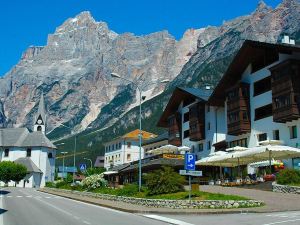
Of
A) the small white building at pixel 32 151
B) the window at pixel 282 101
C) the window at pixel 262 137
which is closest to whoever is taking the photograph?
the window at pixel 282 101

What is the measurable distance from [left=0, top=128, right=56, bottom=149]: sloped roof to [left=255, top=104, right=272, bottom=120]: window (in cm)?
8790

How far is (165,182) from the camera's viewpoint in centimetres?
3216

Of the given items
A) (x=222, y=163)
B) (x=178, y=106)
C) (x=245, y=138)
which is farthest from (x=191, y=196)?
(x=178, y=106)

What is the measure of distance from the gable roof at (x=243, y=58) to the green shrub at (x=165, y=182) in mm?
20038

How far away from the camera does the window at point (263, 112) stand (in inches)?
1981

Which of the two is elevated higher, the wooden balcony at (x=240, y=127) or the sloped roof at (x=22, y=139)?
the sloped roof at (x=22, y=139)

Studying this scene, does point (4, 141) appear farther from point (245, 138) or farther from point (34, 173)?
point (245, 138)

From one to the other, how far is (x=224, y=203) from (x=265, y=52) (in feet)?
94.9

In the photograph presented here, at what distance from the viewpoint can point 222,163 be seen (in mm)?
49812

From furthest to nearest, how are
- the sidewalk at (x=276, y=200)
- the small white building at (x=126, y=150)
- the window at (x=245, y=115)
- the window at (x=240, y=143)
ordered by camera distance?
the small white building at (x=126, y=150) < the window at (x=240, y=143) < the window at (x=245, y=115) < the sidewalk at (x=276, y=200)

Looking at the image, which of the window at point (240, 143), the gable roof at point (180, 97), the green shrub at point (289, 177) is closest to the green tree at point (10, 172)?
the gable roof at point (180, 97)

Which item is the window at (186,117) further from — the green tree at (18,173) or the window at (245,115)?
the green tree at (18,173)

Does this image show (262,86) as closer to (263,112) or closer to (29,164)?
(263,112)

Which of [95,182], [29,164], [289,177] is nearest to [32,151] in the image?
[29,164]
